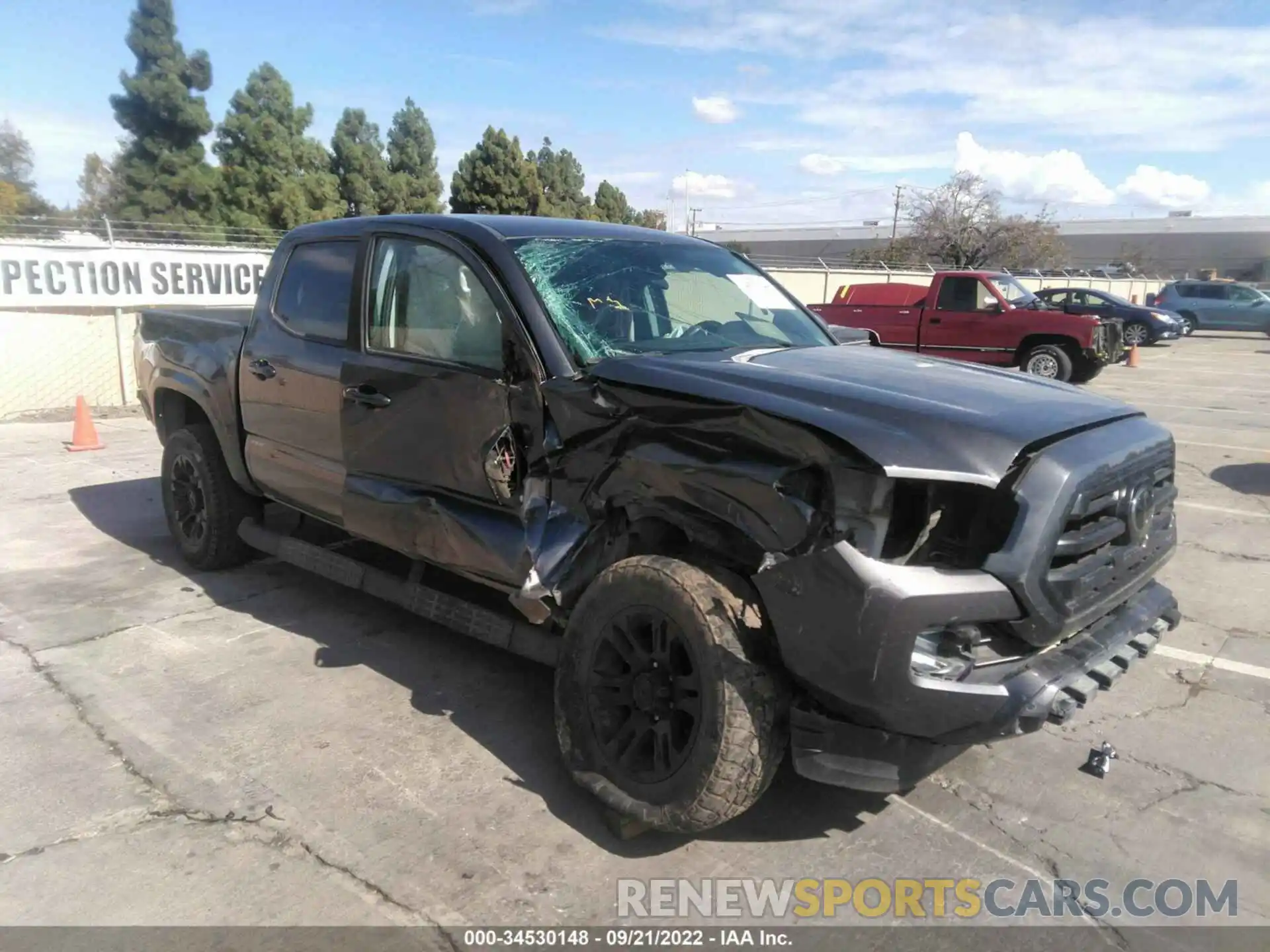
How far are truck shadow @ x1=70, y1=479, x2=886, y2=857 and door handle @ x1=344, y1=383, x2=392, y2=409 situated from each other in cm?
125

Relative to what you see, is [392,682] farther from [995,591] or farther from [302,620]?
[995,591]

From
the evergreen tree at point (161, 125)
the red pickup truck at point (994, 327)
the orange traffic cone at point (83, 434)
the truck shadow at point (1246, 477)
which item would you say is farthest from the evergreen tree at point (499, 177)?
the truck shadow at point (1246, 477)

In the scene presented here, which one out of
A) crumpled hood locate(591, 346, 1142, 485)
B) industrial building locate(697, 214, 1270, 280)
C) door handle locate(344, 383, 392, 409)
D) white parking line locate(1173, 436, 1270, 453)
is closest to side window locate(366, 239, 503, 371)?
door handle locate(344, 383, 392, 409)

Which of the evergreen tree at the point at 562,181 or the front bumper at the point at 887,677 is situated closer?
the front bumper at the point at 887,677

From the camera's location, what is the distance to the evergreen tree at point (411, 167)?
45.4 m

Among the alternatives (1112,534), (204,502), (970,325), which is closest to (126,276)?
(204,502)

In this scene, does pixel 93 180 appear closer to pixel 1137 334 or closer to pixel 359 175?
pixel 359 175

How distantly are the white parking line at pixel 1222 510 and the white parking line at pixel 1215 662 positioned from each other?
3310 mm

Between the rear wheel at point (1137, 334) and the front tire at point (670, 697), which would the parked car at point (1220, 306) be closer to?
the rear wheel at point (1137, 334)

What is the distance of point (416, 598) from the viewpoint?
4109 millimetres

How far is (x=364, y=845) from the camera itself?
3004 mm

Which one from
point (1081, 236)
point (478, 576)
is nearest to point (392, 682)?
point (478, 576)

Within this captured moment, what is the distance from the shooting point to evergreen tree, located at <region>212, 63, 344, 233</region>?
36000 millimetres

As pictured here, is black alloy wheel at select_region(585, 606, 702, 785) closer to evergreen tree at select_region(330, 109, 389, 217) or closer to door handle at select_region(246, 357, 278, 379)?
door handle at select_region(246, 357, 278, 379)
